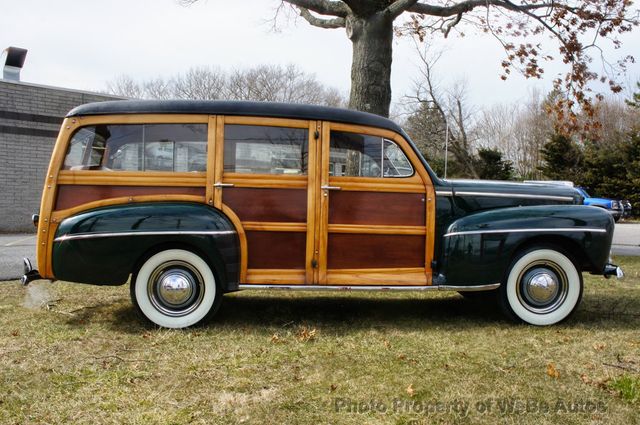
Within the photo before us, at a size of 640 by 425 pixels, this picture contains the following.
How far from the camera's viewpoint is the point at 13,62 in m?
14.9

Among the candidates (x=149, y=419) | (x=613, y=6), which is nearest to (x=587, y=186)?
(x=613, y=6)

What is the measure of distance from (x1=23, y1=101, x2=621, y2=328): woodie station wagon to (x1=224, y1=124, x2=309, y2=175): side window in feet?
0.04

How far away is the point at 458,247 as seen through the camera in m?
4.87

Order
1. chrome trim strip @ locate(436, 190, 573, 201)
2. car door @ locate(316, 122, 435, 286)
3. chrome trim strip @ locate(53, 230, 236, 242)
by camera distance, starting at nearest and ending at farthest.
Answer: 1. chrome trim strip @ locate(53, 230, 236, 242)
2. car door @ locate(316, 122, 435, 286)
3. chrome trim strip @ locate(436, 190, 573, 201)

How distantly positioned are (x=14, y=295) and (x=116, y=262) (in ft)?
7.20

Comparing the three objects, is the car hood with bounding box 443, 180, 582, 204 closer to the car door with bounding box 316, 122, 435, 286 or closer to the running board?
the car door with bounding box 316, 122, 435, 286

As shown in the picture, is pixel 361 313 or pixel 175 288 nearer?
pixel 175 288

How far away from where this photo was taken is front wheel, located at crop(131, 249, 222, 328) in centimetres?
466

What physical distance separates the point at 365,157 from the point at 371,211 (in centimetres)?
52

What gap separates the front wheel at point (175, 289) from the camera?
4660 millimetres

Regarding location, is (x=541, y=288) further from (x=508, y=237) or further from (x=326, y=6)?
(x=326, y=6)

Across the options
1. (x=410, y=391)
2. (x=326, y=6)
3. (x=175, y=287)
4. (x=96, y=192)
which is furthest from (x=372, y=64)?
(x=410, y=391)

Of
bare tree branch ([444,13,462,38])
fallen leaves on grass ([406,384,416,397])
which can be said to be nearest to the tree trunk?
bare tree branch ([444,13,462,38])

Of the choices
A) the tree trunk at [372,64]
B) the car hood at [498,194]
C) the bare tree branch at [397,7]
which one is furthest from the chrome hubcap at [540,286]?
the bare tree branch at [397,7]
